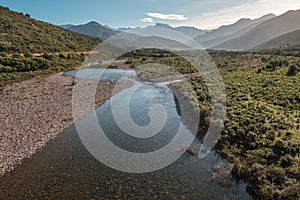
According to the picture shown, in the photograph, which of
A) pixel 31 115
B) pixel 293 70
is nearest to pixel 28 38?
pixel 31 115

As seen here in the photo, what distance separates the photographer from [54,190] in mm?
14805

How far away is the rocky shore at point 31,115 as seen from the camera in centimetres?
1963

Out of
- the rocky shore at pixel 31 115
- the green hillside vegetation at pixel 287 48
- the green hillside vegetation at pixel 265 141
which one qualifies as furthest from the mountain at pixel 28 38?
the green hillside vegetation at pixel 287 48

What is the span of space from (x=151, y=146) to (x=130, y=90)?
25.4 m

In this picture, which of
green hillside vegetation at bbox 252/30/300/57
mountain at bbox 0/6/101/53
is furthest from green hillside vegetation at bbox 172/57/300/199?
green hillside vegetation at bbox 252/30/300/57

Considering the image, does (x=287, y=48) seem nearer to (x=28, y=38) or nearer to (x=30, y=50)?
(x=30, y=50)

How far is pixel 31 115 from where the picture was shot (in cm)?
2772

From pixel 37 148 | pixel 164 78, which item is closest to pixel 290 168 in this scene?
pixel 37 148

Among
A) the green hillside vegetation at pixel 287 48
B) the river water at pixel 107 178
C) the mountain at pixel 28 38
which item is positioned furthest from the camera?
the green hillside vegetation at pixel 287 48

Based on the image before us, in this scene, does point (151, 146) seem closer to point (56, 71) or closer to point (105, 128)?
point (105, 128)

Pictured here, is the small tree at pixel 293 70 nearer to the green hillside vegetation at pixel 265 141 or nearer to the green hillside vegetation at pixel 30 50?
the green hillside vegetation at pixel 265 141

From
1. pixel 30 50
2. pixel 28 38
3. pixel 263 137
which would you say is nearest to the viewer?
pixel 263 137

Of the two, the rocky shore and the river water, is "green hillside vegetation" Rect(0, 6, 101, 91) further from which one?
the river water

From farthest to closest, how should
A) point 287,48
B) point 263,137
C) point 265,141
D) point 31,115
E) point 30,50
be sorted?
point 287,48 < point 30,50 < point 31,115 < point 263,137 < point 265,141
